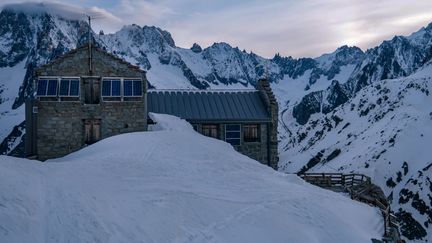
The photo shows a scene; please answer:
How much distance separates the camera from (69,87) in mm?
28531

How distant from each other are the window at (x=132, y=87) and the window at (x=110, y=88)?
0.49 m

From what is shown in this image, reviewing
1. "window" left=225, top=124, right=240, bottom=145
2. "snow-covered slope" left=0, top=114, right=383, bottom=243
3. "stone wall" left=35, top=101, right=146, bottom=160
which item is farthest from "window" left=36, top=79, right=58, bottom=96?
"window" left=225, top=124, right=240, bottom=145

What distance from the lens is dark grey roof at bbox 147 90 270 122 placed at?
34375 millimetres

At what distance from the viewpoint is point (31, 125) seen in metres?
28.3

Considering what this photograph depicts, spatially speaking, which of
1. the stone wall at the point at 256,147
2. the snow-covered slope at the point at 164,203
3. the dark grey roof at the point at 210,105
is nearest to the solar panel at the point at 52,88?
the snow-covered slope at the point at 164,203

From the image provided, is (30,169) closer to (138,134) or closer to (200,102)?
(138,134)

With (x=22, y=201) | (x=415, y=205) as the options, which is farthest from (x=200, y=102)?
(x=415, y=205)

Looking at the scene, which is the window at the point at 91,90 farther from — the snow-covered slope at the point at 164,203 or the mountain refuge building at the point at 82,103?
the snow-covered slope at the point at 164,203

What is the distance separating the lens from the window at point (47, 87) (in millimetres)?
28125

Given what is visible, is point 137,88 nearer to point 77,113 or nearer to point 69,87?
point 77,113

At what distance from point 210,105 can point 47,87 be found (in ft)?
40.8

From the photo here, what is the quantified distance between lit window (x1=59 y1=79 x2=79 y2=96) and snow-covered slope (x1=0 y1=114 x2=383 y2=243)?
314 inches

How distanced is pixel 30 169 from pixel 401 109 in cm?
7599

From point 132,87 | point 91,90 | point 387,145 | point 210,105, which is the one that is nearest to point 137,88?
point 132,87
